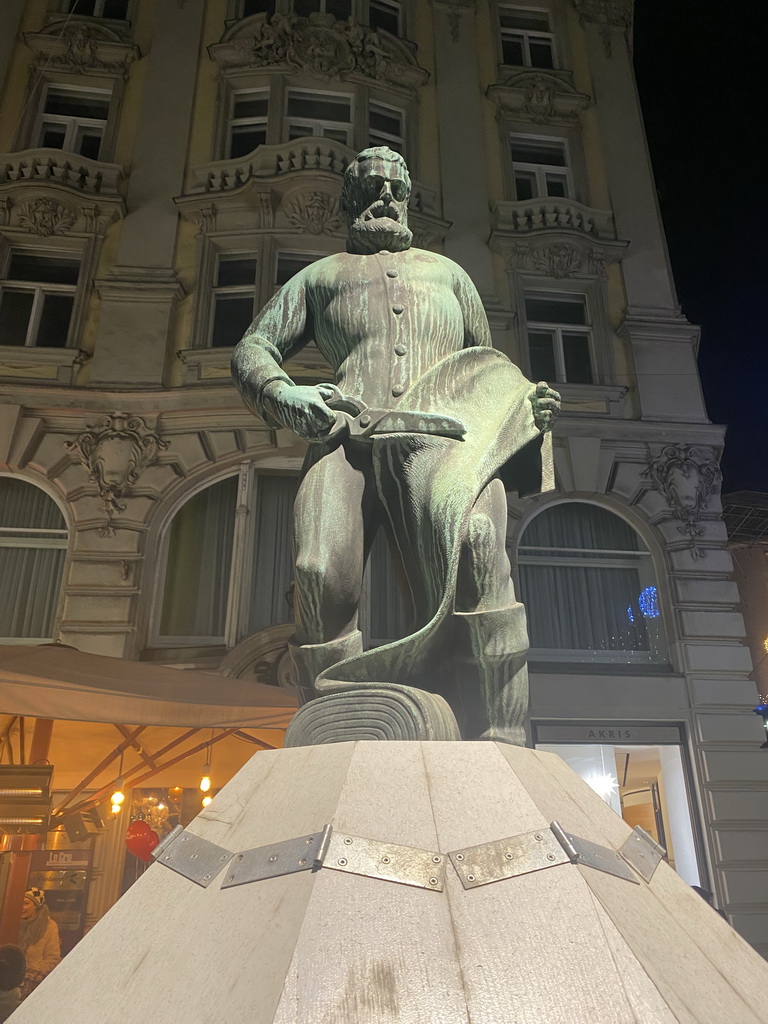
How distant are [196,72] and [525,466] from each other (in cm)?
1282

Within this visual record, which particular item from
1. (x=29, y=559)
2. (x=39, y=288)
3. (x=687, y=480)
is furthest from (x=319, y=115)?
(x=29, y=559)

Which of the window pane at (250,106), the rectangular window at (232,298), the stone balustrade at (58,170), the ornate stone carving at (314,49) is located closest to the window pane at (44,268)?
the stone balustrade at (58,170)

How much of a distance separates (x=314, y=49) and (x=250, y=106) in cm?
144

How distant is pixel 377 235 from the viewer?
3260 mm

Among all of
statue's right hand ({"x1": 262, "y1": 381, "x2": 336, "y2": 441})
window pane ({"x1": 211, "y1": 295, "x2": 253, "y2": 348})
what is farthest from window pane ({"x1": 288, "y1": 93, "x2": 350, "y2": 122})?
statue's right hand ({"x1": 262, "y1": 381, "x2": 336, "y2": 441})

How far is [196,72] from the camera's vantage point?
12930mm

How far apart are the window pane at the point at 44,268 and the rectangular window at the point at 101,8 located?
4.73 metres

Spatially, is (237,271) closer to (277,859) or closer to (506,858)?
(277,859)

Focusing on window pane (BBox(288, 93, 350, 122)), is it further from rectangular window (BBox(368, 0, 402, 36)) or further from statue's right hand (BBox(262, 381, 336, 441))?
statue's right hand (BBox(262, 381, 336, 441))

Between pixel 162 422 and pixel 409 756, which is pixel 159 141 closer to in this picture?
pixel 162 422

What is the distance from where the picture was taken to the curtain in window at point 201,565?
31.6 feet

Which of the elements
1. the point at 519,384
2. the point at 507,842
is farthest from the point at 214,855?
the point at 519,384

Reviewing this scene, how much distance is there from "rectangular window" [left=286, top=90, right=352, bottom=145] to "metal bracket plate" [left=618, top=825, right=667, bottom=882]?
12.6 meters

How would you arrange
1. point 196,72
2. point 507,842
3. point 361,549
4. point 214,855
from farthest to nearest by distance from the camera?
point 196,72 < point 361,549 < point 214,855 < point 507,842
